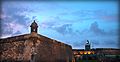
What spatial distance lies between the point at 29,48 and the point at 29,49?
0.17 feet

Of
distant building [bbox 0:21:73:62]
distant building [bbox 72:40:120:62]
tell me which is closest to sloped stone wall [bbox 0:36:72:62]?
distant building [bbox 0:21:73:62]

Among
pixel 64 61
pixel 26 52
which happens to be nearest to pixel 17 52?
pixel 26 52

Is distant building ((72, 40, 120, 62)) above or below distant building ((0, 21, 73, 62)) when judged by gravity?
below

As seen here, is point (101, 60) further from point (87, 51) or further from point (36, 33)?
point (36, 33)

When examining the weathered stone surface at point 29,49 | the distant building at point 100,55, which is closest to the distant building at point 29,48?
the weathered stone surface at point 29,49

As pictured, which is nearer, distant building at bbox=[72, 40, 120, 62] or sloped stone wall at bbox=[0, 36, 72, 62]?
sloped stone wall at bbox=[0, 36, 72, 62]

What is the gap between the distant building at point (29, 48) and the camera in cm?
793

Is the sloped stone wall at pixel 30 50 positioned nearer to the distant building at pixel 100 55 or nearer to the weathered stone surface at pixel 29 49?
the weathered stone surface at pixel 29 49

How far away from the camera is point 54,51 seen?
381 inches

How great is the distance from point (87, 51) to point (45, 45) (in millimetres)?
16053

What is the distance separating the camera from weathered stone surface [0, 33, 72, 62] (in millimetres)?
7920

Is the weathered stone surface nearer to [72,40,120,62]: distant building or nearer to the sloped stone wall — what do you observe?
the sloped stone wall

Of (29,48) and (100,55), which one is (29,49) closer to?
(29,48)

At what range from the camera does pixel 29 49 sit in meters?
7.91
